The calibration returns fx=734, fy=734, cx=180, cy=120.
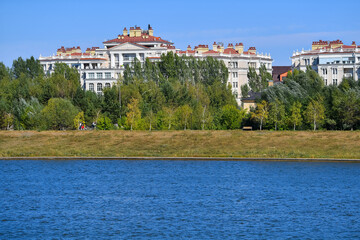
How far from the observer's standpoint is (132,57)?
165m

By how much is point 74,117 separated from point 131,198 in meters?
53.7

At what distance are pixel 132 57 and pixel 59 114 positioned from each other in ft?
221

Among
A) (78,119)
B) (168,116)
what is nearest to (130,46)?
(168,116)

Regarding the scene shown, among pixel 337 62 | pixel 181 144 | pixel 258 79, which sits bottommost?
pixel 181 144

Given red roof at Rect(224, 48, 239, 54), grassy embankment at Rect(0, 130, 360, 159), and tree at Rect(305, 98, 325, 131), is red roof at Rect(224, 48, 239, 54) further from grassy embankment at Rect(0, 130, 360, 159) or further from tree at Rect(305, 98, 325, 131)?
grassy embankment at Rect(0, 130, 360, 159)

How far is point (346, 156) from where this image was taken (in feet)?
233

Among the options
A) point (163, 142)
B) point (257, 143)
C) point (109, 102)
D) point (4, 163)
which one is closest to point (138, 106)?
point (109, 102)

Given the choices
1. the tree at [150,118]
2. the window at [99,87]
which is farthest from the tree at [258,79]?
the tree at [150,118]

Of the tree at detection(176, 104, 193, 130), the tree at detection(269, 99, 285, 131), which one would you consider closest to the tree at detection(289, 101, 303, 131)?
the tree at detection(269, 99, 285, 131)

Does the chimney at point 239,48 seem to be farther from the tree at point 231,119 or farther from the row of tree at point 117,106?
the tree at point 231,119

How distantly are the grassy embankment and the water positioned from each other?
27.2 feet

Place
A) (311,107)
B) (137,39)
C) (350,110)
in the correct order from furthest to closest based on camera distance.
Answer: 1. (137,39)
2. (311,107)
3. (350,110)

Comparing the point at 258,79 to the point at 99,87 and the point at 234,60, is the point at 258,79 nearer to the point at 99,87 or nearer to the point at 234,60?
the point at 234,60

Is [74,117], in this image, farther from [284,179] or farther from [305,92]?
[284,179]
